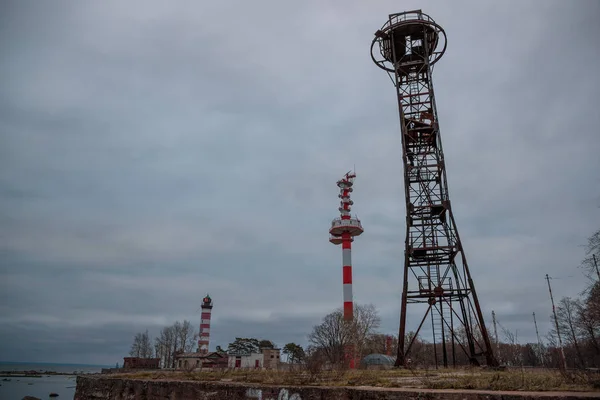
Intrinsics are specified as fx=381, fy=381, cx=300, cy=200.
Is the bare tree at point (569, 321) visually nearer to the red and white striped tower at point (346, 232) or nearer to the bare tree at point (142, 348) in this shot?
the red and white striped tower at point (346, 232)

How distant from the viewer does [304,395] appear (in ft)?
24.5

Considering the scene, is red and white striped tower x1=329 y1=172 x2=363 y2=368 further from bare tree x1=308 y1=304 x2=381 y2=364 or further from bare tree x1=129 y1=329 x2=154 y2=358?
bare tree x1=129 y1=329 x2=154 y2=358

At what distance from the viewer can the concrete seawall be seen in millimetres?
5609

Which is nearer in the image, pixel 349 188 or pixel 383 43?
pixel 383 43

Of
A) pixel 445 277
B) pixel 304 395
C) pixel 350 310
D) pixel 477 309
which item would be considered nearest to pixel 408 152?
pixel 445 277

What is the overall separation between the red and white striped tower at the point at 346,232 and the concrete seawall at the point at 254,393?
34427mm

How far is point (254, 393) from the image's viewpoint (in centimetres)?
808

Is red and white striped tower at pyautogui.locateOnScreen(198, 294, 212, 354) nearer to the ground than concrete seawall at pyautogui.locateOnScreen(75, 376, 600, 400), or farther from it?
farther from it

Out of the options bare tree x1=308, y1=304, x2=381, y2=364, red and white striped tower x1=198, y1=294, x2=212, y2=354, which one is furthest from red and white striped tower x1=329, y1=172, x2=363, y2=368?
red and white striped tower x1=198, y1=294, x2=212, y2=354

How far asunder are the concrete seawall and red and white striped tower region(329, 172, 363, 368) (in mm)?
34427

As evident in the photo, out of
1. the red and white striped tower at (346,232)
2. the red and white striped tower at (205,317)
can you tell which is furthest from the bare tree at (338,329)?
the red and white striped tower at (205,317)

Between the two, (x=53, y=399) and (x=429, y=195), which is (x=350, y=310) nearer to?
(x=429, y=195)

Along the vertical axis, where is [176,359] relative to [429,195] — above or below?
below

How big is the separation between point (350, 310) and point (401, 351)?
25857mm
